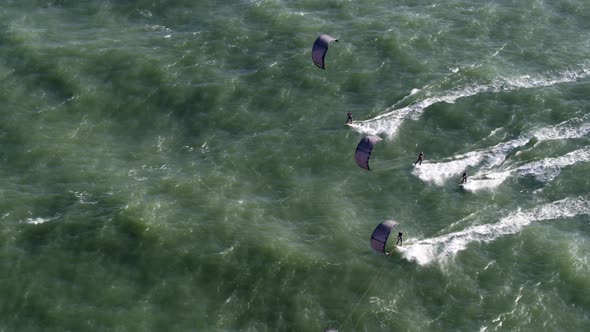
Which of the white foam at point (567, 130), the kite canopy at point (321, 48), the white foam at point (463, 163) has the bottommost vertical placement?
the white foam at point (463, 163)

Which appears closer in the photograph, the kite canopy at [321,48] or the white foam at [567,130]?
the kite canopy at [321,48]

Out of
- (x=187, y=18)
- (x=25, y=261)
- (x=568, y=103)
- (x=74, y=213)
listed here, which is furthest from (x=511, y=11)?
(x=25, y=261)

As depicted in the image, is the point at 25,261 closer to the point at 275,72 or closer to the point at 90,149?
the point at 90,149

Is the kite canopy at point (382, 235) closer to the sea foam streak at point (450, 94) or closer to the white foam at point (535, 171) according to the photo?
the white foam at point (535, 171)

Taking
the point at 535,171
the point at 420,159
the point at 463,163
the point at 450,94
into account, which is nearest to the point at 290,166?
the point at 420,159

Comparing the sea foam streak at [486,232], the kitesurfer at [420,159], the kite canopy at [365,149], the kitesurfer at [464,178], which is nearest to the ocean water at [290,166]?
the sea foam streak at [486,232]

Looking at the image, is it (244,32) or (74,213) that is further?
(244,32)

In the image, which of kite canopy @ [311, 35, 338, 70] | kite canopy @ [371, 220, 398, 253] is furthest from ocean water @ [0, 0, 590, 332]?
kite canopy @ [311, 35, 338, 70]
